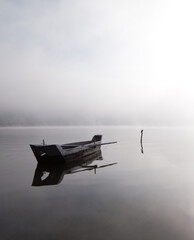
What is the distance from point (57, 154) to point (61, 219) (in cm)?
1306

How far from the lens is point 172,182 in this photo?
616 inches

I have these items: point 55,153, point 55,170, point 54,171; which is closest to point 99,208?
point 54,171

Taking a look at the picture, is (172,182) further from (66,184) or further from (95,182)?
(66,184)

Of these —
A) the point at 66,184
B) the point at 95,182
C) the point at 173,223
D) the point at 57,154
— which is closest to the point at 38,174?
the point at 57,154

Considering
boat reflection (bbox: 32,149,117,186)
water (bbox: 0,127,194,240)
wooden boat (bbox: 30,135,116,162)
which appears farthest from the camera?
wooden boat (bbox: 30,135,116,162)

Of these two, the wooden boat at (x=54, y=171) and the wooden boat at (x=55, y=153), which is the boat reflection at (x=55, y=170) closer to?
the wooden boat at (x=54, y=171)

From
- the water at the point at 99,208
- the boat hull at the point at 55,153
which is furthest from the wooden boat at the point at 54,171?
the water at the point at 99,208

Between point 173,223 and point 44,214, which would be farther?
point 44,214

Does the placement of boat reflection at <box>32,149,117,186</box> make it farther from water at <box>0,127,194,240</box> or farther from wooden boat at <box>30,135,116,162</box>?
water at <box>0,127,194,240</box>

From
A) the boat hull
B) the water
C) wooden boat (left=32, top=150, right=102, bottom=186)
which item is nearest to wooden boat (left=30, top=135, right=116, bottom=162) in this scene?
the boat hull

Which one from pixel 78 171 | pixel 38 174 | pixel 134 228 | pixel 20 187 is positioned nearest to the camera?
pixel 134 228

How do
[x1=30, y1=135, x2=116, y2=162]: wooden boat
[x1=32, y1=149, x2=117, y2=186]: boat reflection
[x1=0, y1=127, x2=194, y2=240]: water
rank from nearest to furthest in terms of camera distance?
[x1=0, y1=127, x2=194, y2=240]: water
[x1=32, y1=149, x2=117, y2=186]: boat reflection
[x1=30, y1=135, x2=116, y2=162]: wooden boat

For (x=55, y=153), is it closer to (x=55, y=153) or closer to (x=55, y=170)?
(x=55, y=153)

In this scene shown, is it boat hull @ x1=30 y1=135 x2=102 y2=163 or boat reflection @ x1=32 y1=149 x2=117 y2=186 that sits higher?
boat hull @ x1=30 y1=135 x2=102 y2=163
